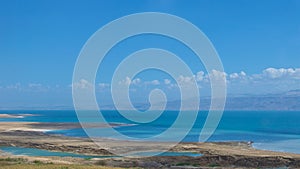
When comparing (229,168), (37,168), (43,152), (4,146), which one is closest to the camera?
(37,168)

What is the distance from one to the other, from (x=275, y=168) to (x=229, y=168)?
12.3 feet

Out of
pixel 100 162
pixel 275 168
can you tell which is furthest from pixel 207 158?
pixel 100 162

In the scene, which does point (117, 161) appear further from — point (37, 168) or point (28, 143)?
point (28, 143)

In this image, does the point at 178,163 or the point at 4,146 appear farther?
the point at 4,146

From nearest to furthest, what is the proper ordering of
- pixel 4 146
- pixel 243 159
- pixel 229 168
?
1. pixel 229 168
2. pixel 243 159
3. pixel 4 146

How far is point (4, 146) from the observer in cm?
4728

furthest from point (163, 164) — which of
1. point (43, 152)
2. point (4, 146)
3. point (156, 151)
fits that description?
point (4, 146)

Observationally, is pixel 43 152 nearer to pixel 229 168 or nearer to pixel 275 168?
pixel 229 168

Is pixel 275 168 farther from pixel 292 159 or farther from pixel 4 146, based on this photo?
pixel 4 146

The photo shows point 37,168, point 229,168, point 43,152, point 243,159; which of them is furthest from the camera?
point 43,152

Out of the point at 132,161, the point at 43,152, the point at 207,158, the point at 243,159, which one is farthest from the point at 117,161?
the point at 43,152

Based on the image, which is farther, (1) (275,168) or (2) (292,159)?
(2) (292,159)

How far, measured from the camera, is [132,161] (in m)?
33.4

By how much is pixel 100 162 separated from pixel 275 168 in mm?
13439
